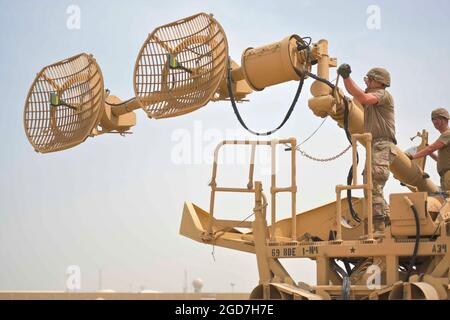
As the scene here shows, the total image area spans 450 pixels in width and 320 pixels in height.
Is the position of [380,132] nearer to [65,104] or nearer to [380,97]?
[380,97]

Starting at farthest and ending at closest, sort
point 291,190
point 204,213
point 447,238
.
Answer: point 204,213, point 291,190, point 447,238

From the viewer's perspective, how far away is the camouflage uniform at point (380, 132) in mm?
11844

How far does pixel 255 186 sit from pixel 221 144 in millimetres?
852

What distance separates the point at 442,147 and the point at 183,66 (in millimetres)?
3865

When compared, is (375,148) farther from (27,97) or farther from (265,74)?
(27,97)

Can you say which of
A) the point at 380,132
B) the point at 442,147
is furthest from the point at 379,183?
the point at 442,147

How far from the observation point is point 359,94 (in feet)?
38.7

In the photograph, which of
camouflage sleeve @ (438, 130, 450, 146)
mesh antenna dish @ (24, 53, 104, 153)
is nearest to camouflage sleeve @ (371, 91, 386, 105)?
camouflage sleeve @ (438, 130, 450, 146)

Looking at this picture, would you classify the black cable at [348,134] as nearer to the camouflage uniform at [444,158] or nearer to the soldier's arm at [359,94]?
the soldier's arm at [359,94]

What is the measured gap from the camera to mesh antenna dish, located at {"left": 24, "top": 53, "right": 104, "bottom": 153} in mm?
13883

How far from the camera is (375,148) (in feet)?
39.8

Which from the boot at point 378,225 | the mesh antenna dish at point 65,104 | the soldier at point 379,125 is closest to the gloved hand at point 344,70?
the soldier at point 379,125

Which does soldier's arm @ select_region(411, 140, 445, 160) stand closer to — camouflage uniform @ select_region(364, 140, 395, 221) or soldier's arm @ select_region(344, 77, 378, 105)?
camouflage uniform @ select_region(364, 140, 395, 221)
